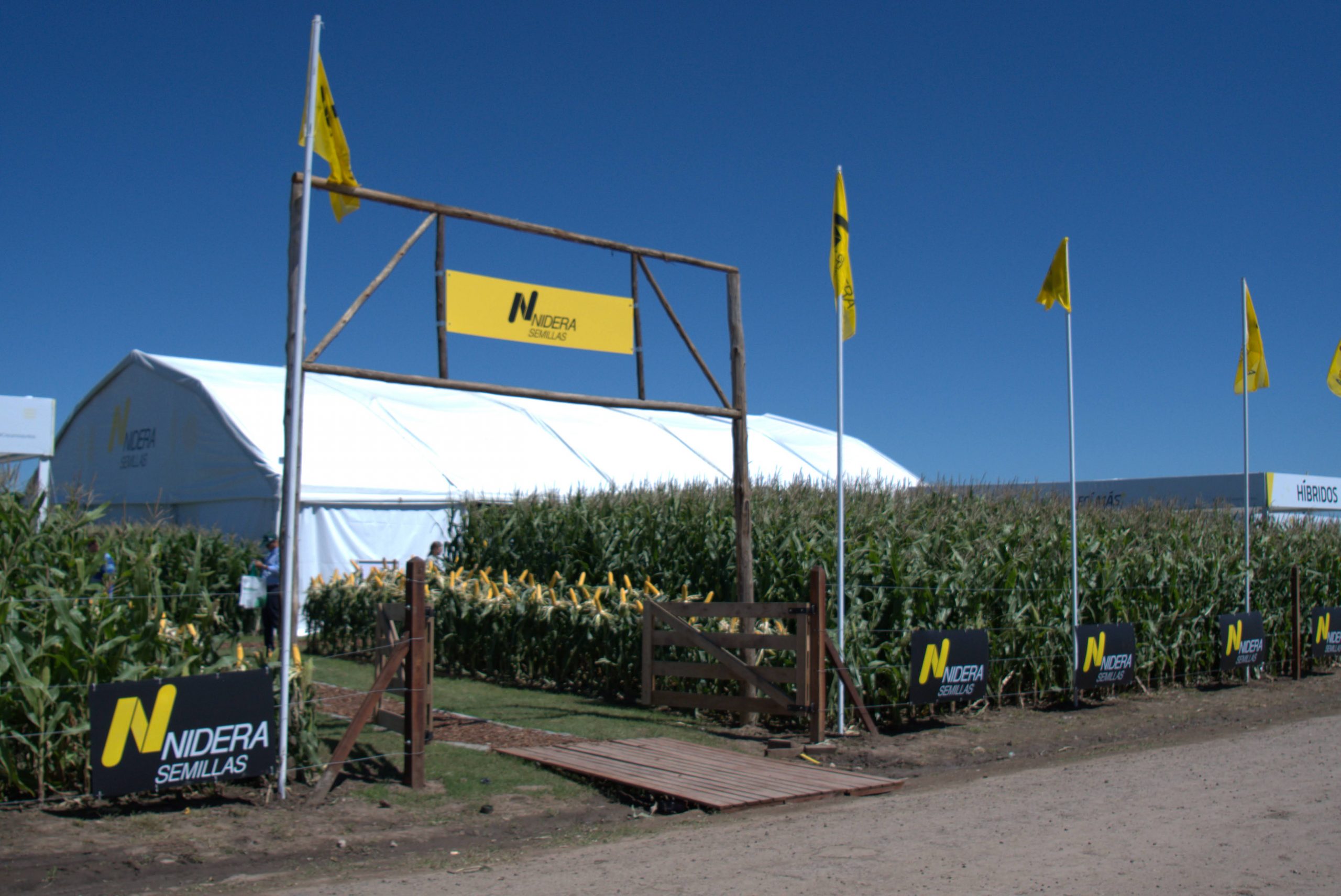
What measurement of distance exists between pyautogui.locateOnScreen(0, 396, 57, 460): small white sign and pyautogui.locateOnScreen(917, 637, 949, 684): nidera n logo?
48.4 feet

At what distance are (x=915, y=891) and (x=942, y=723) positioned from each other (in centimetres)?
667

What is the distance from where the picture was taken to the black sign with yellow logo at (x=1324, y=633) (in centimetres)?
1764

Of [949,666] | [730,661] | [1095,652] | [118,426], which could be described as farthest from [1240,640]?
[118,426]

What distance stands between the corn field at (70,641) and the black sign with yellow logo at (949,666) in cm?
610

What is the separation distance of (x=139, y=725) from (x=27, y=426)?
13.8 meters

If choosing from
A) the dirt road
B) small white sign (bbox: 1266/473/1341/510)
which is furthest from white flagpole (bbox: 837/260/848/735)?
small white sign (bbox: 1266/473/1341/510)

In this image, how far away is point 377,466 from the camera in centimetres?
2327

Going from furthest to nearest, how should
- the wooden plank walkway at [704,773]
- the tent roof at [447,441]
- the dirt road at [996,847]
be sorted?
the tent roof at [447,441] < the wooden plank walkway at [704,773] < the dirt road at [996,847]

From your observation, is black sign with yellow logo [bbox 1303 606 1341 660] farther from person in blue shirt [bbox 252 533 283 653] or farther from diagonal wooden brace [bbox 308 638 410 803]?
person in blue shirt [bbox 252 533 283 653]

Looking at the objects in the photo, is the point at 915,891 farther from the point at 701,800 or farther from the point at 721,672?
the point at 721,672

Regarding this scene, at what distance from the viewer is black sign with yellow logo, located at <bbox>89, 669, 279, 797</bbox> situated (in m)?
6.80

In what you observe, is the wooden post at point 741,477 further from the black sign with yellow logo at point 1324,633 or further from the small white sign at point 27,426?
the small white sign at point 27,426

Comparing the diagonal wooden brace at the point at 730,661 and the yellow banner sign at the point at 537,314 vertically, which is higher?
the yellow banner sign at the point at 537,314

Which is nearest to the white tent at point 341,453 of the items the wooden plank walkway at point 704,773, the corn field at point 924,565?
the corn field at point 924,565
